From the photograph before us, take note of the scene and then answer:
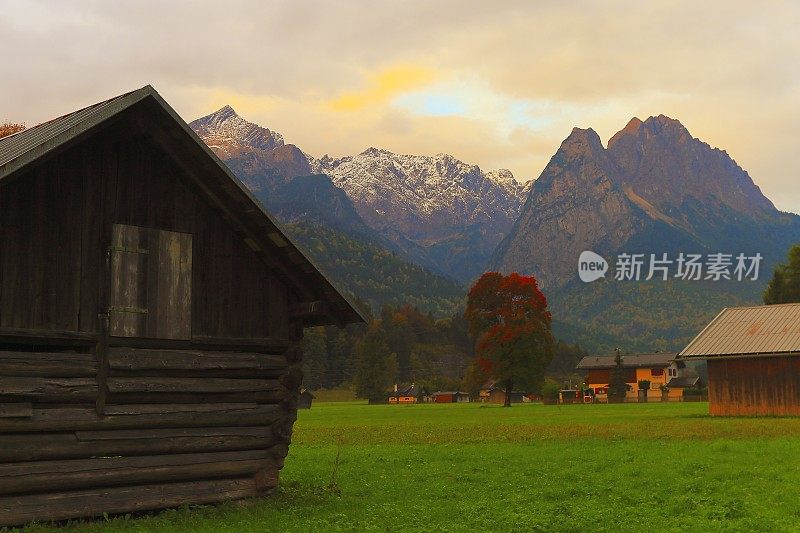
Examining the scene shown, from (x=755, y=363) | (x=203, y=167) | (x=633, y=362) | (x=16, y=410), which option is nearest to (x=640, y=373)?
(x=633, y=362)

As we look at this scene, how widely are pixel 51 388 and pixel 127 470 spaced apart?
87.7 inches

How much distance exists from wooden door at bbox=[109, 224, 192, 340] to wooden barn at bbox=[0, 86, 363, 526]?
0.03 meters

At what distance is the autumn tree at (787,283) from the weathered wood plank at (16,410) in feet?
366

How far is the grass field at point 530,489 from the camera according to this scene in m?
17.6

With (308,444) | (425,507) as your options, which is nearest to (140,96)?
(425,507)

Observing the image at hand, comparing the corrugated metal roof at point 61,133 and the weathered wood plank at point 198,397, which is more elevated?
the corrugated metal roof at point 61,133

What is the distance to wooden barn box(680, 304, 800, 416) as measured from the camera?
178 ft

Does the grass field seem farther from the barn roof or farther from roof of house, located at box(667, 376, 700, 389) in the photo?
roof of house, located at box(667, 376, 700, 389)

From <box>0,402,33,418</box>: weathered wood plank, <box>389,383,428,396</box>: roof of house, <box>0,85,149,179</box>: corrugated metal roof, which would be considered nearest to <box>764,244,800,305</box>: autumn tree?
<box>389,383,428,396</box>: roof of house

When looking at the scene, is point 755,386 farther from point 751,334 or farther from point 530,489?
point 530,489

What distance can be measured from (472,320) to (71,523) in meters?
84.7

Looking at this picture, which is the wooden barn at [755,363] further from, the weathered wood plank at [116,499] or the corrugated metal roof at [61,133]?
the corrugated metal roof at [61,133]

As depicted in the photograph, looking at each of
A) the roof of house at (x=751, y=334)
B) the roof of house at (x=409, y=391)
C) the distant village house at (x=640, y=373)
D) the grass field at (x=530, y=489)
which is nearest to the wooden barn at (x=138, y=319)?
the grass field at (x=530, y=489)

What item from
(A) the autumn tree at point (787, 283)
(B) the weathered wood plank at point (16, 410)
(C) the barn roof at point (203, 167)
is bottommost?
(B) the weathered wood plank at point (16, 410)
